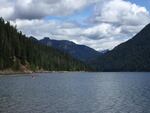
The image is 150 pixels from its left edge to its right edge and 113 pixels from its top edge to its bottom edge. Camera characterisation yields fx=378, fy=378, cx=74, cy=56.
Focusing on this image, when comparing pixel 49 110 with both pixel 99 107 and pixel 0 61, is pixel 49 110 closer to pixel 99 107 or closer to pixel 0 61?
pixel 99 107

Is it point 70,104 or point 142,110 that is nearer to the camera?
point 142,110

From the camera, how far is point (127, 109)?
61625 millimetres

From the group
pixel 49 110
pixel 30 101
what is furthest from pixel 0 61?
pixel 49 110

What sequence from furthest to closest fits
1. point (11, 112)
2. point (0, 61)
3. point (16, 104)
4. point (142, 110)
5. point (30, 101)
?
point (0, 61) → point (30, 101) → point (16, 104) → point (142, 110) → point (11, 112)

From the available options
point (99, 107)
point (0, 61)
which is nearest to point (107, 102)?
point (99, 107)

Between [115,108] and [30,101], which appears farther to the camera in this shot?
[30,101]

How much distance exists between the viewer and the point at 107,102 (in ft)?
232

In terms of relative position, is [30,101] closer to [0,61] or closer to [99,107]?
[99,107]

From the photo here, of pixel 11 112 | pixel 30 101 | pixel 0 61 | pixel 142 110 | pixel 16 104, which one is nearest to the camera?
pixel 11 112

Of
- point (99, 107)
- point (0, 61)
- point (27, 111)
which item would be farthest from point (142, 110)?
point (0, 61)

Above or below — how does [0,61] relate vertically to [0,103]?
above

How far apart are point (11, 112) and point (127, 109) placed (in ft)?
61.8

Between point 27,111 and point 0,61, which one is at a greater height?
point 0,61

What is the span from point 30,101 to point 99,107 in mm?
13868
